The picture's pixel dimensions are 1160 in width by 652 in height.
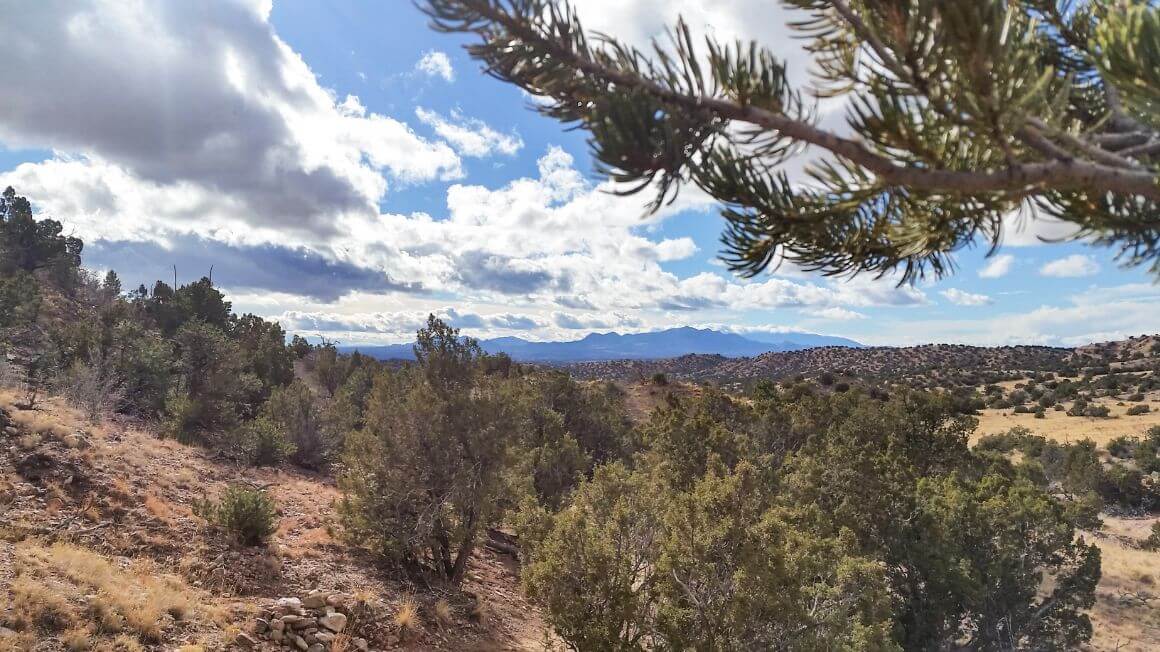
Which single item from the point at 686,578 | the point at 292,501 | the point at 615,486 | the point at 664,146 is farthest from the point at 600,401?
the point at 664,146

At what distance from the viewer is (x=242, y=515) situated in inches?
436

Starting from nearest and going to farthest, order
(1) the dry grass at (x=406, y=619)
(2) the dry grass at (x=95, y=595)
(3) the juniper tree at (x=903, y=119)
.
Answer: (3) the juniper tree at (x=903, y=119) → (2) the dry grass at (x=95, y=595) → (1) the dry grass at (x=406, y=619)

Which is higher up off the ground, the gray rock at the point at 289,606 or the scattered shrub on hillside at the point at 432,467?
the scattered shrub on hillside at the point at 432,467

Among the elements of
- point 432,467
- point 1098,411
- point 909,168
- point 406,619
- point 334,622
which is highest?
point 909,168

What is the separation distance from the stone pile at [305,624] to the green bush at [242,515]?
2391mm

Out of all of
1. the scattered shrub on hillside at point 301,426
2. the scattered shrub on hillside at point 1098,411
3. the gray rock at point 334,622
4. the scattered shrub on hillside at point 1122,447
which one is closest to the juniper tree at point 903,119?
the gray rock at point 334,622

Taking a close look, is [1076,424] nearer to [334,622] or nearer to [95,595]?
[334,622]

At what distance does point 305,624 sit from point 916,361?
100067mm

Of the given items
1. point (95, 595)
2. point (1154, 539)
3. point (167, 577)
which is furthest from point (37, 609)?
point (1154, 539)

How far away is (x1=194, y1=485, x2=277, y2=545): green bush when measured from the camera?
1102 centimetres

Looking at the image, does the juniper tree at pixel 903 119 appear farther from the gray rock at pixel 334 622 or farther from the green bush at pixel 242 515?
the green bush at pixel 242 515

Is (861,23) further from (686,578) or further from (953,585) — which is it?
(953,585)

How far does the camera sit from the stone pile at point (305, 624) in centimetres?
847

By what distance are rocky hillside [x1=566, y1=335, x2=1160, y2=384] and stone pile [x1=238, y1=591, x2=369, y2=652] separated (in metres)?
52.8
